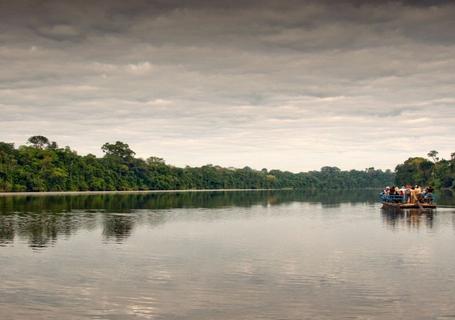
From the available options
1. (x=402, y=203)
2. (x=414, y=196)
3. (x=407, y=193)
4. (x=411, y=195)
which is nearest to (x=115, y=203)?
(x=402, y=203)

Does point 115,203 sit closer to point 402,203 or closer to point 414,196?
point 402,203

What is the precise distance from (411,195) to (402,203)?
2833mm

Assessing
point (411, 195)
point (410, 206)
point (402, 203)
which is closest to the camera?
point (410, 206)

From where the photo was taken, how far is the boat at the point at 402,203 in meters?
78.9

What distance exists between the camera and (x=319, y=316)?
61.3 feet

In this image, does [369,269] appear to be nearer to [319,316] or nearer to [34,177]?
[319,316]

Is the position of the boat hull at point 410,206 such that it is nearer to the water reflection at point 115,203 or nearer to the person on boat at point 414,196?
the person on boat at point 414,196

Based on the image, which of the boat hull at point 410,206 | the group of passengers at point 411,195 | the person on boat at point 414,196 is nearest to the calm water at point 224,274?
the boat hull at point 410,206

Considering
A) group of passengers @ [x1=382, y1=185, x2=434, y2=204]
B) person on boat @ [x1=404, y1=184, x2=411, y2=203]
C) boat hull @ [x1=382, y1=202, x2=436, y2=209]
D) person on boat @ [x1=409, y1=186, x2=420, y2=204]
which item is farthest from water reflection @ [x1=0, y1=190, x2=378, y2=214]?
person on boat @ [x1=409, y1=186, x2=420, y2=204]

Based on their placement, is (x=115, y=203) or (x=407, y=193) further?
(x=115, y=203)

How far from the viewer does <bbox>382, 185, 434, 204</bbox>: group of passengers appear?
83.1 m

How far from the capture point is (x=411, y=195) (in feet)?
274

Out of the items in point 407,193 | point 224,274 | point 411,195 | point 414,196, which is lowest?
point 224,274

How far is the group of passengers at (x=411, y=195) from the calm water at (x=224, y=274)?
37.2 m
